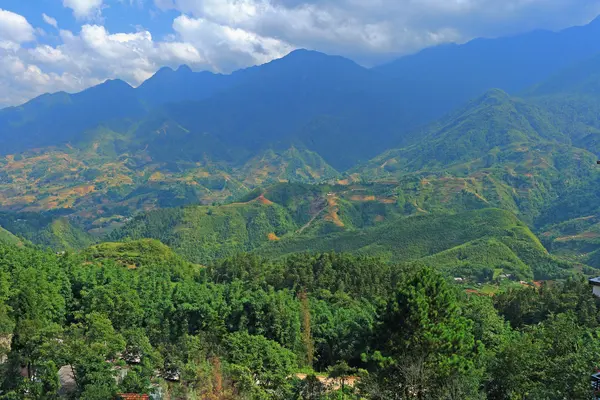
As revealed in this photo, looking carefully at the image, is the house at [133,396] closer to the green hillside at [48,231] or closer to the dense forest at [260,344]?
the dense forest at [260,344]

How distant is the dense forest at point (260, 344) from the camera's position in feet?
77.1

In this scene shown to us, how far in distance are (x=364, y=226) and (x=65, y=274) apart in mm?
125721

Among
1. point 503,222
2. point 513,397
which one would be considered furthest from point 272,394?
point 503,222

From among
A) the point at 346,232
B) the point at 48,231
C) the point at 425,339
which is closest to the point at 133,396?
the point at 425,339

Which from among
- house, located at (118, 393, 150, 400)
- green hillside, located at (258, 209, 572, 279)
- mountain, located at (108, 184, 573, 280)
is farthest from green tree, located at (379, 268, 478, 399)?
green hillside, located at (258, 209, 572, 279)

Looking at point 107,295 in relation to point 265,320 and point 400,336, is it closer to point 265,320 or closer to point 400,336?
point 265,320

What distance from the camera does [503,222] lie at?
419ft

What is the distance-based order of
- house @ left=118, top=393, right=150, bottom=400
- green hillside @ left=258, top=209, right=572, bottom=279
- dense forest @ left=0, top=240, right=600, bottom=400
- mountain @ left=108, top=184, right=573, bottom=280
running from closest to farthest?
house @ left=118, top=393, right=150, bottom=400 → dense forest @ left=0, top=240, right=600, bottom=400 → green hillside @ left=258, top=209, right=572, bottom=279 → mountain @ left=108, top=184, right=573, bottom=280

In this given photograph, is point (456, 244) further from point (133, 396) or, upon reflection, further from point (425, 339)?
point (133, 396)

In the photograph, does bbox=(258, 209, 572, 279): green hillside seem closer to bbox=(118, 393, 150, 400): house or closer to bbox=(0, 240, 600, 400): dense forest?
bbox=(0, 240, 600, 400): dense forest

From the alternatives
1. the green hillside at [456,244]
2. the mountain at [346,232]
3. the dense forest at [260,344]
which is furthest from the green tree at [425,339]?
the green hillside at [456,244]

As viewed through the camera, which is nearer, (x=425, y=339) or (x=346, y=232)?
(x=425, y=339)

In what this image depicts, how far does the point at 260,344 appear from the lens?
30.9 m

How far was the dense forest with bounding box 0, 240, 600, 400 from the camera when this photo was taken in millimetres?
23500
